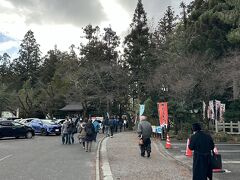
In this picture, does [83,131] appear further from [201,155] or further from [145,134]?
[201,155]

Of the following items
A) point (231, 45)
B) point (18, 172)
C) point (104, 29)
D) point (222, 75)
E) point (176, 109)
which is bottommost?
point (18, 172)

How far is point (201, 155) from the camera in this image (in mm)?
9062

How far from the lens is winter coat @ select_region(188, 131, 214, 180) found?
897 centimetres

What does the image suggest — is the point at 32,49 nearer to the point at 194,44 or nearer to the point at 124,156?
the point at 194,44

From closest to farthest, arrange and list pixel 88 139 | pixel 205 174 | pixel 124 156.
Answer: pixel 205 174 < pixel 124 156 < pixel 88 139

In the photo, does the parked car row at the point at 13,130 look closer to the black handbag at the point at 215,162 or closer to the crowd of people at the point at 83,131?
the crowd of people at the point at 83,131

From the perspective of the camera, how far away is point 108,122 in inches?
1221

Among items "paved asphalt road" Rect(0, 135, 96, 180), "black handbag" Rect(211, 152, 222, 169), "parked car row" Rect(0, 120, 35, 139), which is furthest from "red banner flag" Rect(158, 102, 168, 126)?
"black handbag" Rect(211, 152, 222, 169)

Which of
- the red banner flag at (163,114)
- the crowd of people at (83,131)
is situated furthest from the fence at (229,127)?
the crowd of people at (83,131)

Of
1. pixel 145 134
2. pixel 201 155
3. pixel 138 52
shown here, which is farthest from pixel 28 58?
pixel 201 155

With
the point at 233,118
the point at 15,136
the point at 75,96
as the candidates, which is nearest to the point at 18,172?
the point at 15,136

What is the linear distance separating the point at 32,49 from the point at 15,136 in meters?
65.1

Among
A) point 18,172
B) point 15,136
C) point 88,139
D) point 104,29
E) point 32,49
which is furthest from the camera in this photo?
point 32,49

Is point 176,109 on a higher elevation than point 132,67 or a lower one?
lower
